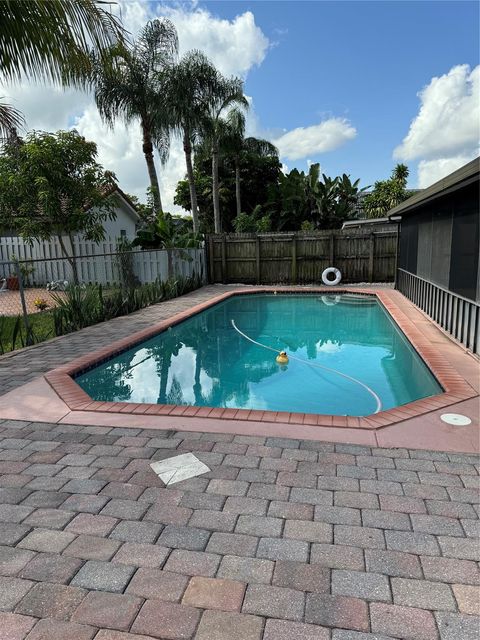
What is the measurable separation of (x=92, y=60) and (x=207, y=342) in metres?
5.25

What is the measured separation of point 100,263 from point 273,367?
28.3 feet

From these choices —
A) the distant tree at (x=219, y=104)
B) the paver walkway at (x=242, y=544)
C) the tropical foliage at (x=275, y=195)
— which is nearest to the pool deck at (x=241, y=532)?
the paver walkway at (x=242, y=544)

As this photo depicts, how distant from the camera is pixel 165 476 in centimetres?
300

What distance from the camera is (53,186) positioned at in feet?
41.4

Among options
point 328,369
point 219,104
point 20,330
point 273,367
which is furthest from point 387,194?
point 20,330

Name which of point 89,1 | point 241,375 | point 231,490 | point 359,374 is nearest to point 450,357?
point 359,374

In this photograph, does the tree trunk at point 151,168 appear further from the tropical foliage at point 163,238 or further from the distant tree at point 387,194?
the distant tree at point 387,194

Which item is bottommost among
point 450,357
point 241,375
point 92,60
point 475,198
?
point 241,375

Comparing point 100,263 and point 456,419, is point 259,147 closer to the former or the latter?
point 100,263

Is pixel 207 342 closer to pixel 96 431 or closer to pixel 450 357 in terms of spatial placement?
pixel 450 357

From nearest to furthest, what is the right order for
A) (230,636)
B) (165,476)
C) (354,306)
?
(230,636)
(165,476)
(354,306)

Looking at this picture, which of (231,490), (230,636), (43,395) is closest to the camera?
(230,636)

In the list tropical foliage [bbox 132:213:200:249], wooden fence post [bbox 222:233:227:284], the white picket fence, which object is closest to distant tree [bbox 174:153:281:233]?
wooden fence post [bbox 222:233:227:284]

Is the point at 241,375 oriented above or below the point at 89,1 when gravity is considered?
below
